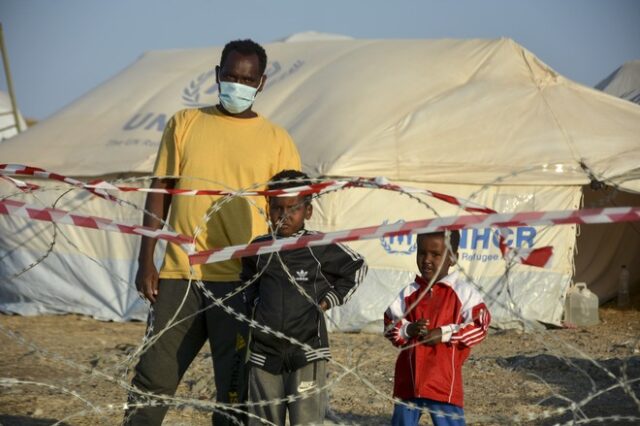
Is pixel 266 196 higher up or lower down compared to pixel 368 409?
higher up

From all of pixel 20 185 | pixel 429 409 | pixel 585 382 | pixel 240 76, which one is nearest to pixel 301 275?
pixel 429 409

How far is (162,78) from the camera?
13820 millimetres

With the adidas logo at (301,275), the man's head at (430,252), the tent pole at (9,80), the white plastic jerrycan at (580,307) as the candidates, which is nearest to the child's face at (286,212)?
the adidas logo at (301,275)

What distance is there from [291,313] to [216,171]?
650 mm

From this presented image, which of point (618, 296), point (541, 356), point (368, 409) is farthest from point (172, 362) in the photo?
point (618, 296)

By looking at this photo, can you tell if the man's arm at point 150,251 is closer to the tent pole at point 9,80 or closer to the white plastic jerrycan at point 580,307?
the white plastic jerrycan at point 580,307

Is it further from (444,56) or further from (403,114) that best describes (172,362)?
(444,56)

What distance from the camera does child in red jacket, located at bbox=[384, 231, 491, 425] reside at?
13.0ft

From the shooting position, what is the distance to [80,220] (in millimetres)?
3850

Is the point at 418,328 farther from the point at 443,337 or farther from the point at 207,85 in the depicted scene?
the point at 207,85

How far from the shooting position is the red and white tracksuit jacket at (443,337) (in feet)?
13.0

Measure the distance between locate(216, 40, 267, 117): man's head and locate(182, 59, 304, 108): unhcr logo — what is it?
327 inches

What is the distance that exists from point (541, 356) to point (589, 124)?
310 cm

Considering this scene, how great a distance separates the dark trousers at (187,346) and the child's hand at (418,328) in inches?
26.0
